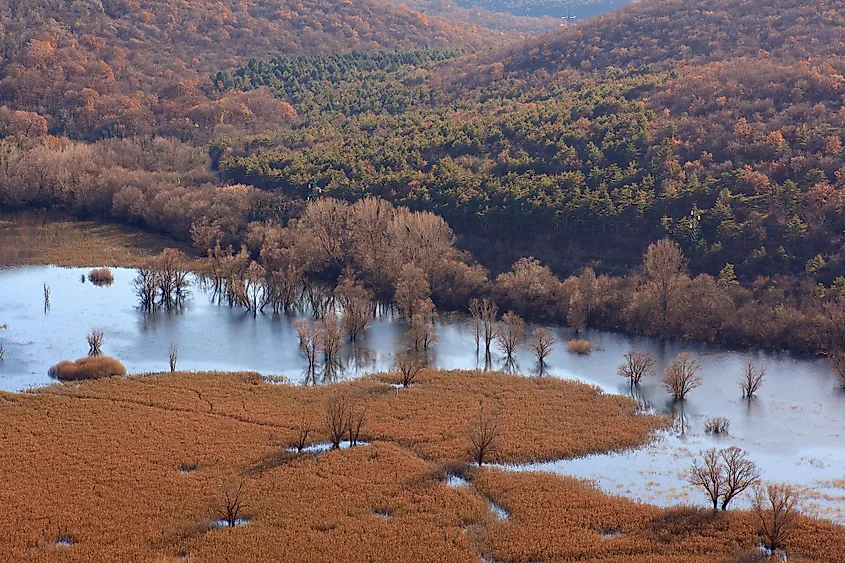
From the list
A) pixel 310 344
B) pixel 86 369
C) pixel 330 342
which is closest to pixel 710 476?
pixel 330 342

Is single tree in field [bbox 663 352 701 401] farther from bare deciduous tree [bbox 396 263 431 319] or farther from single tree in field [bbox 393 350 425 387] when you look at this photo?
bare deciduous tree [bbox 396 263 431 319]

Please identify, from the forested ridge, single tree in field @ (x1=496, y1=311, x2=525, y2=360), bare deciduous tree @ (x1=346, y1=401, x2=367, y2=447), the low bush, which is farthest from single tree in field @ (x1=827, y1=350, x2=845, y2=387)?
bare deciduous tree @ (x1=346, y1=401, x2=367, y2=447)

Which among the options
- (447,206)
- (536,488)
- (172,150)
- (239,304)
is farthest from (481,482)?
(172,150)

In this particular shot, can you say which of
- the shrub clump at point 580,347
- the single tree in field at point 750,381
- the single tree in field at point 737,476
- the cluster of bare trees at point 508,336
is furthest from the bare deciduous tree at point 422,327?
the single tree in field at point 737,476

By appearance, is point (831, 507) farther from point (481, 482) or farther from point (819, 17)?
point (819, 17)

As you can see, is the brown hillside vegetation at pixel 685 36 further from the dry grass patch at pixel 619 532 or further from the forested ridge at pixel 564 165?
the dry grass patch at pixel 619 532
